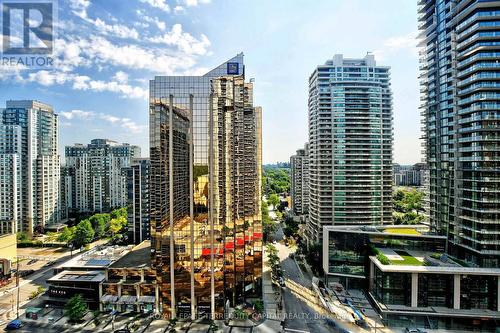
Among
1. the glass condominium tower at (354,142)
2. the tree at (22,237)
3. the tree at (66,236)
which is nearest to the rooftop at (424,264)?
the glass condominium tower at (354,142)

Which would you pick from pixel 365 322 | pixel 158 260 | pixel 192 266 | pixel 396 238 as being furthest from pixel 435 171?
pixel 158 260

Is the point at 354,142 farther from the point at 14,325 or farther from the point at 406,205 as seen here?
the point at 14,325

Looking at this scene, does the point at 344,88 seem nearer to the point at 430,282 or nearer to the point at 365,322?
the point at 430,282

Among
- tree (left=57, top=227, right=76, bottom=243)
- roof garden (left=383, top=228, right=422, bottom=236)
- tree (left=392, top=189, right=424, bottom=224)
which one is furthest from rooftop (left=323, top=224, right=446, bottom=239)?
tree (left=57, top=227, right=76, bottom=243)

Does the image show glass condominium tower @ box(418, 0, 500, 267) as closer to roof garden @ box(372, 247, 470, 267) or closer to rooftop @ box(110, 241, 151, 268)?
roof garden @ box(372, 247, 470, 267)

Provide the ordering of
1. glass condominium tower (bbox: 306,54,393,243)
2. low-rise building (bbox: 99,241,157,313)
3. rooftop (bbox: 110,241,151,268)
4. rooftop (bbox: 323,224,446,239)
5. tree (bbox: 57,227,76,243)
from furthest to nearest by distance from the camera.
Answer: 1. tree (bbox: 57,227,76,243)
2. glass condominium tower (bbox: 306,54,393,243)
3. rooftop (bbox: 323,224,446,239)
4. rooftop (bbox: 110,241,151,268)
5. low-rise building (bbox: 99,241,157,313)

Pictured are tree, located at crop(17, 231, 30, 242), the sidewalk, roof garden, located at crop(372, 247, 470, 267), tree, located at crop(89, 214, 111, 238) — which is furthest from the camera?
tree, located at crop(89, 214, 111, 238)

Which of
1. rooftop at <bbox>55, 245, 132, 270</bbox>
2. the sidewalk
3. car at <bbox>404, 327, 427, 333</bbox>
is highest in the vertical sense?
rooftop at <bbox>55, 245, 132, 270</bbox>
